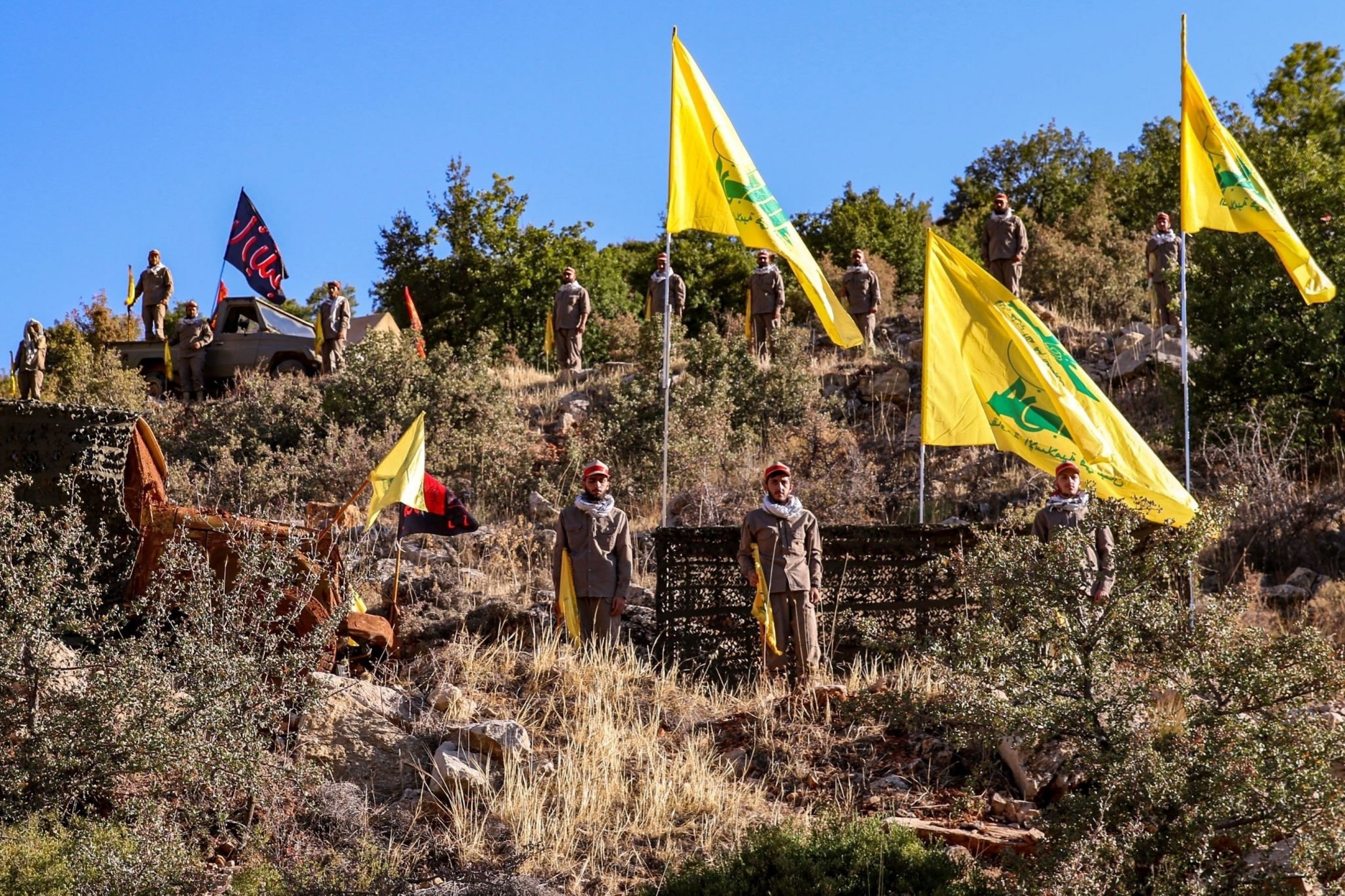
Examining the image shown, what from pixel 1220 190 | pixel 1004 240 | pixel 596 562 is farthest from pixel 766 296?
pixel 596 562

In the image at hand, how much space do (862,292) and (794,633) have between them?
1380cm

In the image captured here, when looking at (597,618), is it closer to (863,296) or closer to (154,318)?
(863,296)

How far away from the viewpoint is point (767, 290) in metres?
21.2

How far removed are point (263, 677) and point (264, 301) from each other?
635 inches

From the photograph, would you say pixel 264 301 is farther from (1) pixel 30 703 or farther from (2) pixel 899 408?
(1) pixel 30 703

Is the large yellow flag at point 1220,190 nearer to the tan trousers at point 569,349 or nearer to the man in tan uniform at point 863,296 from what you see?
the man in tan uniform at point 863,296

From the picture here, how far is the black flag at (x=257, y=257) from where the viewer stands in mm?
20672

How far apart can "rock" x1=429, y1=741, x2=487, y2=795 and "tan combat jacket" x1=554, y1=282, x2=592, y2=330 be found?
15.1 m

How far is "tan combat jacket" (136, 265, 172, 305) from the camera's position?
2264 cm

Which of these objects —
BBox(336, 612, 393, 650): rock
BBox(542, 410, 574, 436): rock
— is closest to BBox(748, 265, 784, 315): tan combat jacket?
BBox(542, 410, 574, 436): rock

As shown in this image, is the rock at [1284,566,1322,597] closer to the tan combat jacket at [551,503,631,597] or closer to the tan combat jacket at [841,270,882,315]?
the tan combat jacket at [551,503,631,597]

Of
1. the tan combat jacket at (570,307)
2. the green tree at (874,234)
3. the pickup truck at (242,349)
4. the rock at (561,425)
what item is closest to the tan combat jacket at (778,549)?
the rock at (561,425)

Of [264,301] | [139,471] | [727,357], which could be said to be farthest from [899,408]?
[139,471]

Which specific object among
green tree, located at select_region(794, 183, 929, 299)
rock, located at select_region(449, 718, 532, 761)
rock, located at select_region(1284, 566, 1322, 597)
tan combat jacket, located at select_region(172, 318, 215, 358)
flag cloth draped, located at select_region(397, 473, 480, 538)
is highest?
green tree, located at select_region(794, 183, 929, 299)
